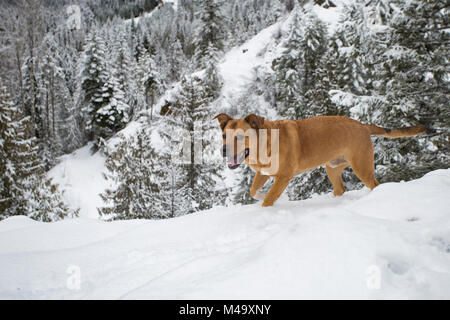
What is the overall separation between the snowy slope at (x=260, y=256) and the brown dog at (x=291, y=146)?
0.73m

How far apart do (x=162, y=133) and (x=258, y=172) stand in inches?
559

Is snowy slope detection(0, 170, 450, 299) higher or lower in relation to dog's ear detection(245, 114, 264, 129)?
lower

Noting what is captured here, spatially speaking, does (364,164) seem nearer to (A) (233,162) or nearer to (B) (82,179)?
(A) (233,162)

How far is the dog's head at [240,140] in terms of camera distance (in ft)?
11.2

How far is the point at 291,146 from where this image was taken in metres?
3.69

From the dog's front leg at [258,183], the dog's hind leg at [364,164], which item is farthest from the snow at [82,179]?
the dog's hind leg at [364,164]

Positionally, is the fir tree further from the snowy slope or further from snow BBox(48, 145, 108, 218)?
the snowy slope

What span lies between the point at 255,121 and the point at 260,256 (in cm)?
215

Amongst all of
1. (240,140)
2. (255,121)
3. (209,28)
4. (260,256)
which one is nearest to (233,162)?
(240,140)

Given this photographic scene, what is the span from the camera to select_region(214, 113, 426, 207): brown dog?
352 centimetres

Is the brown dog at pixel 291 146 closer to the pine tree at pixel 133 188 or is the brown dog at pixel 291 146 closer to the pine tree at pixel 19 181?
the pine tree at pixel 133 188

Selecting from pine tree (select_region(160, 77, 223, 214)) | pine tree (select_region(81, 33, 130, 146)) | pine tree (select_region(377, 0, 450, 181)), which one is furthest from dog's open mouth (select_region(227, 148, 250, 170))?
pine tree (select_region(81, 33, 130, 146))

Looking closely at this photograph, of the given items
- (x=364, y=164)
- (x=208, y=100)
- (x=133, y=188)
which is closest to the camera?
(x=364, y=164)
